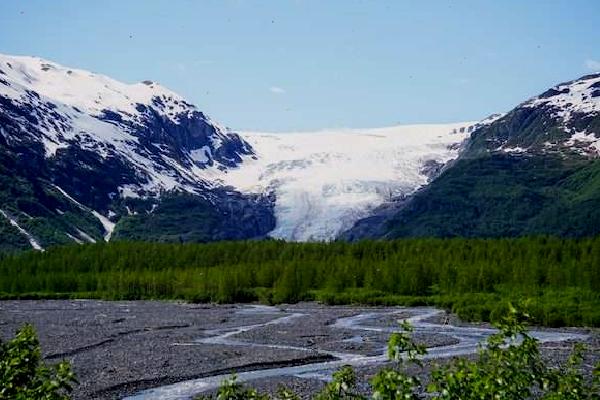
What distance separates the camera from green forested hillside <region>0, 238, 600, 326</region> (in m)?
97.2

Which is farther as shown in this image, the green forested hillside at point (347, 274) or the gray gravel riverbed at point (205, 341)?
the green forested hillside at point (347, 274)

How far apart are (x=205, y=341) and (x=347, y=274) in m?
64.2

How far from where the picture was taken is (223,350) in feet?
178

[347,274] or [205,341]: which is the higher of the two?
[347,274]

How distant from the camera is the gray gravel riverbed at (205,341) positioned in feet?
141

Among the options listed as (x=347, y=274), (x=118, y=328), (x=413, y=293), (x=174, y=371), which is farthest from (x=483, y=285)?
(x=174, y=371)

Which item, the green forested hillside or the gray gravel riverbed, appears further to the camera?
the green forested hillside

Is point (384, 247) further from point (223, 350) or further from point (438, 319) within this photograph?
point (223, 350)

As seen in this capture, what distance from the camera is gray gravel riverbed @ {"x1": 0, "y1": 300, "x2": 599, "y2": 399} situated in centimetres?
4303

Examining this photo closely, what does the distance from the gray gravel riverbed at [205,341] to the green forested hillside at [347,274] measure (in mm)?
12199

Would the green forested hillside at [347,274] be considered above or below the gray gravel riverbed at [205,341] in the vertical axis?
above

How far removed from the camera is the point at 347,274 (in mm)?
123688

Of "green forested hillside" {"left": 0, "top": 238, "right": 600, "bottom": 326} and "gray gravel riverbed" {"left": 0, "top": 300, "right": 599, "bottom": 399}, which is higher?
"green forested hillside" {"left": 0, "top": 238, "right": 600, "bottom": 326}

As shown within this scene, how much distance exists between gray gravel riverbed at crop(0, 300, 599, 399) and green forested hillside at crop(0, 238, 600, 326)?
12.2 meters
